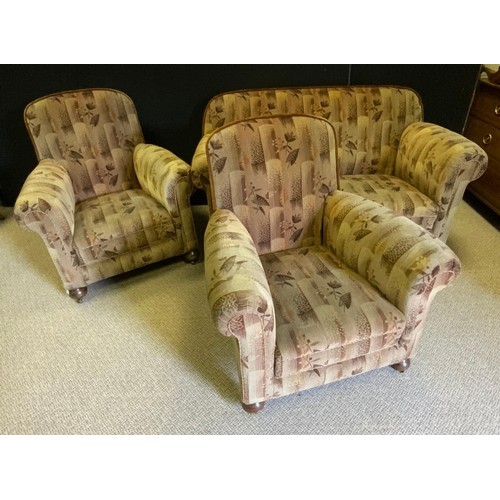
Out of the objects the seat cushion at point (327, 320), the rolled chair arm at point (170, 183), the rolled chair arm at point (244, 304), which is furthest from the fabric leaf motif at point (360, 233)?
the rolled chair arm at point (170, 183)

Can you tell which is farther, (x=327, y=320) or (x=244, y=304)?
(x=327, y=320)

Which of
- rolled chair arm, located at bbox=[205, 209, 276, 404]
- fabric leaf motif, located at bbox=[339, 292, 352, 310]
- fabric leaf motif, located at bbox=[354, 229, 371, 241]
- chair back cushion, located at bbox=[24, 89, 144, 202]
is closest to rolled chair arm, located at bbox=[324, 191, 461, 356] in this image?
fabric leaf motif, located at bbox=[354, 229, 371, 241]

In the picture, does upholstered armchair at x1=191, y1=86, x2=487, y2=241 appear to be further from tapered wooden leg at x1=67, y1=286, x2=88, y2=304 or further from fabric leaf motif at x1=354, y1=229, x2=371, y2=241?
tapered wooden leg at x1=67, y1=286, x2=88, y2=304

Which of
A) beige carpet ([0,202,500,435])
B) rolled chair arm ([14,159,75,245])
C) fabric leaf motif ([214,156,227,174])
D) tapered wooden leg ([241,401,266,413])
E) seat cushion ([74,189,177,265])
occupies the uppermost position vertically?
fabric leaf motif ([214,156,227,174])

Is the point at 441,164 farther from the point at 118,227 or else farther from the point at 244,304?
the point at 118,227

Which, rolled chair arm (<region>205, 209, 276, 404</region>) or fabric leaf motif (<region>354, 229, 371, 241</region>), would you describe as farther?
fabric leaf motif (<region>354, 229, 371, 241</region>)

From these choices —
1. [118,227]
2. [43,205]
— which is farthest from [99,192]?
[43,205]

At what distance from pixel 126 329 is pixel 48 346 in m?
0.33

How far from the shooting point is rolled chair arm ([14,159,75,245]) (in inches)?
59.1

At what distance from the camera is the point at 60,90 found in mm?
2211

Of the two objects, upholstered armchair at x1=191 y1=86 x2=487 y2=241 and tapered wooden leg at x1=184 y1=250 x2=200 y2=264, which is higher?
upholstered armchair at x1=191 y1=86 x2=487 y2=241

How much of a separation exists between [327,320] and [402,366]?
1.55 ft

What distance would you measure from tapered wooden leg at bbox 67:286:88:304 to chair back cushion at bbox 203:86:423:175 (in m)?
1.09

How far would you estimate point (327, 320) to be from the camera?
1.13 m
